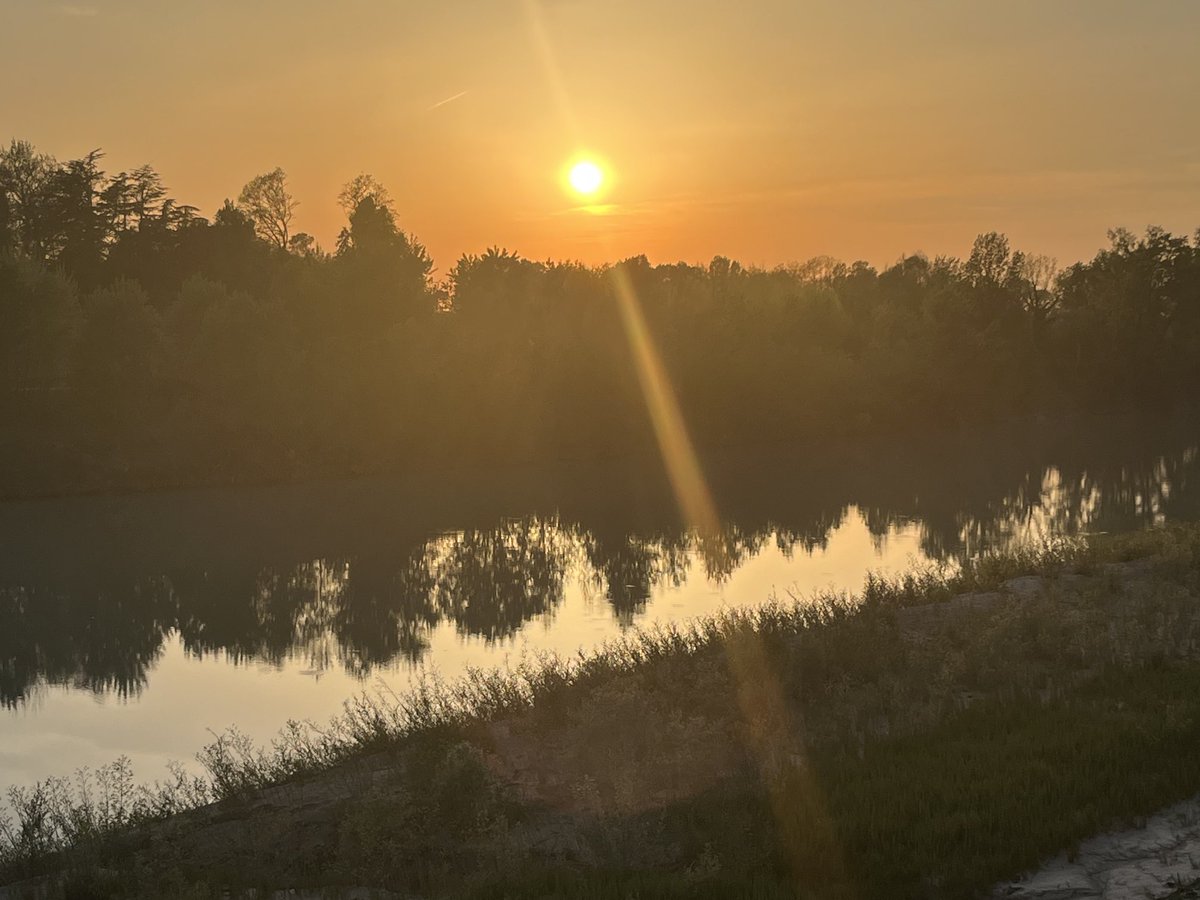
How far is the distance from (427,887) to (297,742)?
744 cm

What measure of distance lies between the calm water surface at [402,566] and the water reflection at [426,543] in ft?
0.41

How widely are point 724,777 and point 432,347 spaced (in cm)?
6225

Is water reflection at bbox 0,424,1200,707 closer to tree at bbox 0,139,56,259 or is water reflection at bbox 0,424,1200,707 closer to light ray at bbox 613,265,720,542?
light ray at bbox 613,265,720,542

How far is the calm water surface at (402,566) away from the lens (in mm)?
21766

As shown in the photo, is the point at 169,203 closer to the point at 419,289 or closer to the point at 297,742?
the point at 419,289

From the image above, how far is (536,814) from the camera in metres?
11.5

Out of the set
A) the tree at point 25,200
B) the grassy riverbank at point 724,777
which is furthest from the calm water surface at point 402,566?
the tree at point 25,200

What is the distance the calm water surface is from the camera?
21.8 meters

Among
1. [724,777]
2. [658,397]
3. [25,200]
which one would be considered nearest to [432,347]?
[658,397]

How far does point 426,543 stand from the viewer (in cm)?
3959

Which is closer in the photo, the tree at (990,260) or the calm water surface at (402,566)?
the calm water surface at (402,566)

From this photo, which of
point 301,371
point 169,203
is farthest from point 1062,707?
point 169,203

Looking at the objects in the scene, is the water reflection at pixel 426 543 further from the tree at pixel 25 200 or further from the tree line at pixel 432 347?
the tree at pixel 25 200

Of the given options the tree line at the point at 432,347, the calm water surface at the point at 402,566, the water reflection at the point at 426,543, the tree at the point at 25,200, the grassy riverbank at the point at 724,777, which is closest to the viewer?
the grassy riverbank at the point at 724,777
